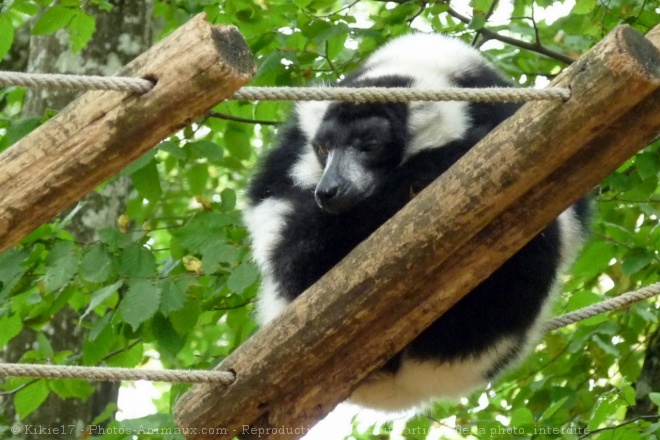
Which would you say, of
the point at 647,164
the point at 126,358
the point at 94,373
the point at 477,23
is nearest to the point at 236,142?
the point at 126,358

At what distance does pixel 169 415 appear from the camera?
397 centimetres

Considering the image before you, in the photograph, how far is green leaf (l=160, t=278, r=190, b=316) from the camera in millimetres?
3812

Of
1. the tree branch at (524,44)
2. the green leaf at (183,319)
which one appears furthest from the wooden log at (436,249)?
the tree branch at (524,44)

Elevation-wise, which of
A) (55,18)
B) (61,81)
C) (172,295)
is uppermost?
(61,81)

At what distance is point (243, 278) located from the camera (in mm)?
3811

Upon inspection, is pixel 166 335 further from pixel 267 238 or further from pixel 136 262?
pixel 267 238

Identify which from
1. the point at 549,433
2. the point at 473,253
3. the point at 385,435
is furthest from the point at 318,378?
the point at 385,435

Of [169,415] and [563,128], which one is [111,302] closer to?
[169,415]

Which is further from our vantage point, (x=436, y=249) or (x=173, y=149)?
(x=173, y=149)

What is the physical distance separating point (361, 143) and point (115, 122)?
1.41m

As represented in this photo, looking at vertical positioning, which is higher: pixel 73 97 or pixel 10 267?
pixel 10 267

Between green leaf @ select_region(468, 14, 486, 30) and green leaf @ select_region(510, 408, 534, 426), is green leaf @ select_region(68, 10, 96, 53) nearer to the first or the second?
green leaf @ select_region(468, 14, 486, 30)

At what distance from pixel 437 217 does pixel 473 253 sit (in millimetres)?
195

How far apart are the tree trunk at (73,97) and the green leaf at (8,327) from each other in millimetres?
976
